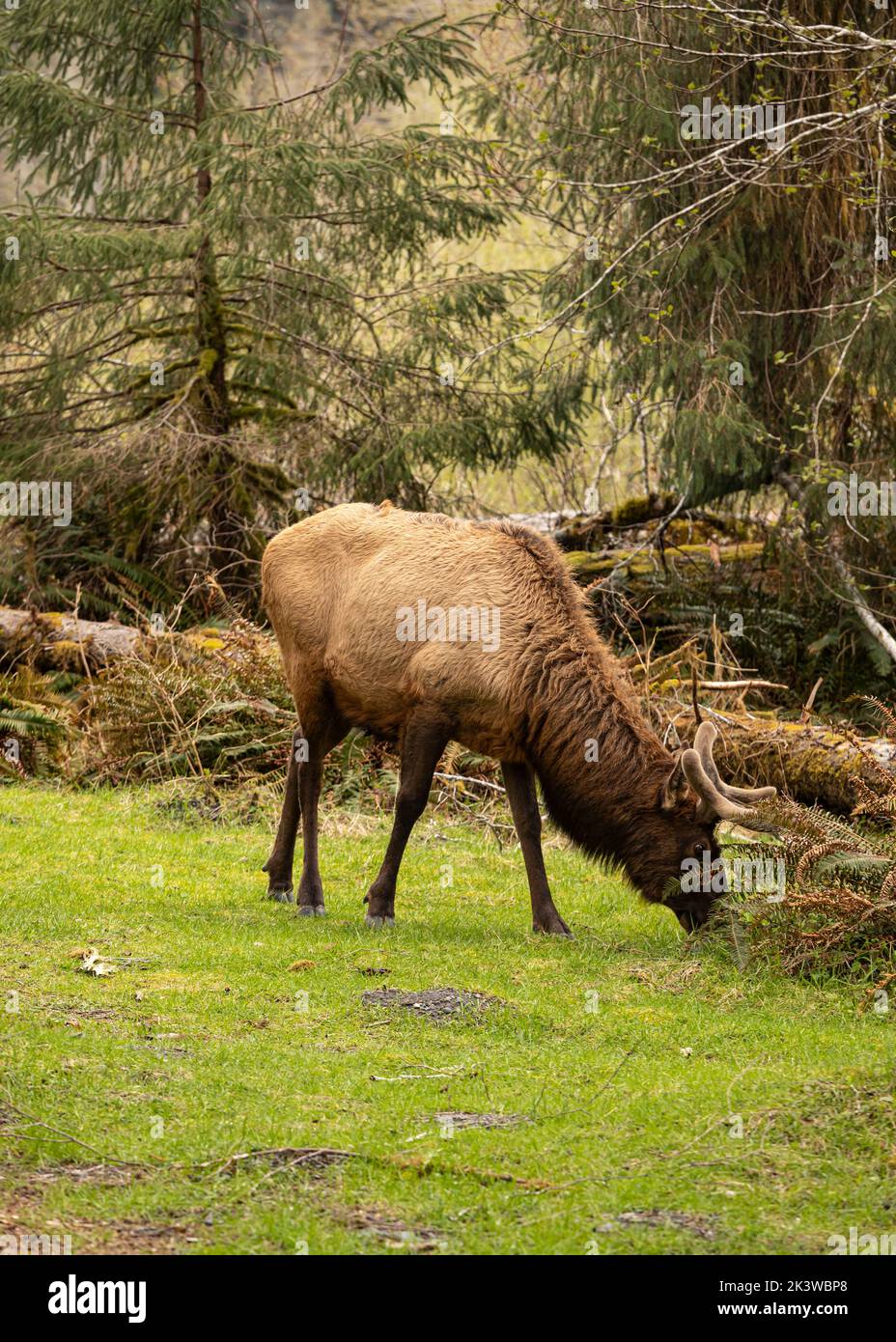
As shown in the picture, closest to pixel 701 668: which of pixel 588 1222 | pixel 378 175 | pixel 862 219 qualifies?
pixel 862 219

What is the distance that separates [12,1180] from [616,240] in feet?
43.5

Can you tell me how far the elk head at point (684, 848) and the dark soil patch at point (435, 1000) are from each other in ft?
5.35

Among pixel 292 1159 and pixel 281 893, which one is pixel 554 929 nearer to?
pixel 281 893

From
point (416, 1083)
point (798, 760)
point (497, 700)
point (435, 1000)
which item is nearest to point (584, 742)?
point (497, 700)

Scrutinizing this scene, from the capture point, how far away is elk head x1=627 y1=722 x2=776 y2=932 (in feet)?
29.7

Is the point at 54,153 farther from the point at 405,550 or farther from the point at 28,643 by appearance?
the point at 405,550

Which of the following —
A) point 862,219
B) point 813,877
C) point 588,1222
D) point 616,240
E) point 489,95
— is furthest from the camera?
point 489,95

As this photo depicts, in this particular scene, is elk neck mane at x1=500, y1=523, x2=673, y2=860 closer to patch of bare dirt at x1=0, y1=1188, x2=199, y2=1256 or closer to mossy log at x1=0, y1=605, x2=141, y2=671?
patch of bare dirt at x1=0, y1=1188, x2=199, y2=1256

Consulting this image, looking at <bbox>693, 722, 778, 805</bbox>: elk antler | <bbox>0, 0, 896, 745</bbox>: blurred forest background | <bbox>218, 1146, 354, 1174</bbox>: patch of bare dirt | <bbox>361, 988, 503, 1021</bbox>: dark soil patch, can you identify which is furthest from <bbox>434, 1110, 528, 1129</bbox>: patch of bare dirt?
<bbox>0, 0, 896, 745</bbox>: blurred forest background

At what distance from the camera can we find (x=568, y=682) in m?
9.30

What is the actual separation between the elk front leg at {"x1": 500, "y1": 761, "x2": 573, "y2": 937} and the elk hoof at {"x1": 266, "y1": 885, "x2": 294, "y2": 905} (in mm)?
1624

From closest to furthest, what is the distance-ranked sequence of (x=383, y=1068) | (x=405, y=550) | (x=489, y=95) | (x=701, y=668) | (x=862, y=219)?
(x=383, y=1068) → (x=405, y=550) → (x=701, y=668) → (x=862, y=219) → (x=489, y=95)

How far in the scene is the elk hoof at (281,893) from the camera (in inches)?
406

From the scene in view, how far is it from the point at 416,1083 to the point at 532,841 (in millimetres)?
3259
